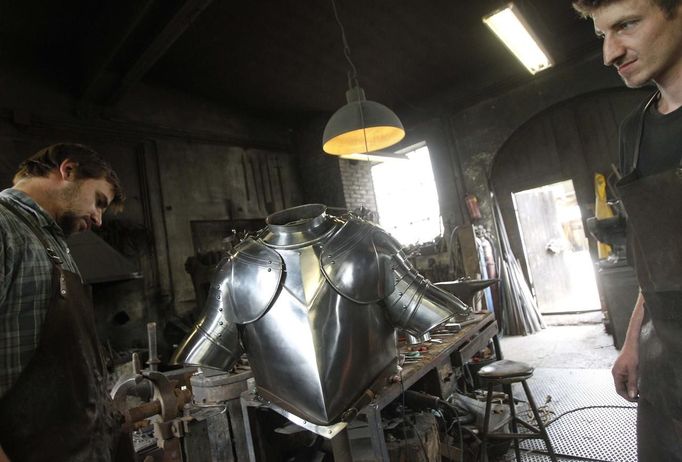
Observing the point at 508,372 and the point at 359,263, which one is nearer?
the point at 359,263

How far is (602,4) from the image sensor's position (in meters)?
1.08

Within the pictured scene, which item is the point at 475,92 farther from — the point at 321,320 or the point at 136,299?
the point at 136,299

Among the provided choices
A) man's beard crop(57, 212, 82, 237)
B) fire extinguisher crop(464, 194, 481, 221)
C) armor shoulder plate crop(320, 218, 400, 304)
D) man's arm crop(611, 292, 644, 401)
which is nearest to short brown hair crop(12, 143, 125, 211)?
man's beard crop(57, 212, 82, 237)

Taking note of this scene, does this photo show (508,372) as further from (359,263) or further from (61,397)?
(61,397)

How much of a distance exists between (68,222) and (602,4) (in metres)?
2.13

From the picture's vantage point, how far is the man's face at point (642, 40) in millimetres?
1015

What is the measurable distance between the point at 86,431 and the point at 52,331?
375 mm

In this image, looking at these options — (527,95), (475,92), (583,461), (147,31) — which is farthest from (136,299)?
(527,95)

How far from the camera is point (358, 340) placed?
6.15 feet

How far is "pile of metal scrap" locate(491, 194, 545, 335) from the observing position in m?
6.30

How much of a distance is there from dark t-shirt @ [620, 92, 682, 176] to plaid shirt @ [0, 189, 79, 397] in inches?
78.5

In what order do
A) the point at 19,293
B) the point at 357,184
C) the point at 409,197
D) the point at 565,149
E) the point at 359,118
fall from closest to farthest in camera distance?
1. the point at 19,293
2. the point at 359,118
3. the point at 565,149
4. the point at 357,184
5. the point at 409,197

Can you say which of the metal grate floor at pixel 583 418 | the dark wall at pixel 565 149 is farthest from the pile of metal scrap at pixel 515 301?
the metal grate floor at pixel 583 418

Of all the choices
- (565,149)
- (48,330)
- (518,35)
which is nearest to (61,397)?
(48,330)
